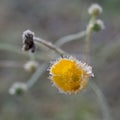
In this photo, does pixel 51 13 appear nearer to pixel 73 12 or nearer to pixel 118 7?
pixel 73 12

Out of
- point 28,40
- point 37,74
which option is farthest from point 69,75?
point 37,74

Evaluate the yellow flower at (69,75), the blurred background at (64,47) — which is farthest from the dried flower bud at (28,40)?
the blurred background at (64,47)

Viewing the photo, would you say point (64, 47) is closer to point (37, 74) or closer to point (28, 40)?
point (37, 74)

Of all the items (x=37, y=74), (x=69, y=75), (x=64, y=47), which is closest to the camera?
(x=69, y=75)

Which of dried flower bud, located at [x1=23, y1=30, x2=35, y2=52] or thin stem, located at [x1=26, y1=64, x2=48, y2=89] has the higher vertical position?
thin stem, located at [x1=26, y1=64, x2=48, y2=89]

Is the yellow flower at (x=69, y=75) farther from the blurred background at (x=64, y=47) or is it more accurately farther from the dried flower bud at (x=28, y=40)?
the blurred background at (x=64, y=47)

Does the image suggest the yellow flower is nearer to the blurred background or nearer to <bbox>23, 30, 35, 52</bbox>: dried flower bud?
<bbox>23, 30, 35, 52</bbox>: dried flower bud

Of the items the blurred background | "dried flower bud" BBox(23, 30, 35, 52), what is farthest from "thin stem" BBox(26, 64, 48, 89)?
"dried flower bud" BBox(23, 30, 35, 52)
